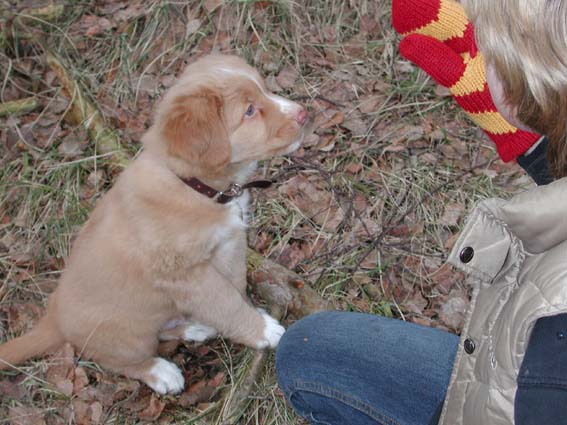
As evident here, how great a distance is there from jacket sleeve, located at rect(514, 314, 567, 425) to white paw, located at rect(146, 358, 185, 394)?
6.73ft

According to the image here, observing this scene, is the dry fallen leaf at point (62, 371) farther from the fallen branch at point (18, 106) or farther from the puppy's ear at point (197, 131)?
the fallen branch at point (18, 106)

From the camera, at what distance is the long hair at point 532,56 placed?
1459 millimetres

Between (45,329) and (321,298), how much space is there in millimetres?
1439

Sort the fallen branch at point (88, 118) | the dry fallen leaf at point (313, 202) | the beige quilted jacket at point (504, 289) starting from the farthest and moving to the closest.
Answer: the fallen branch at point (88, 118) → the dry fallen leaf at point (313, 202) → the beige quilted jacket at point (504, 289)

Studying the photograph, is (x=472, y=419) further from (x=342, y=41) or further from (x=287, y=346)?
(x=342, y=41)

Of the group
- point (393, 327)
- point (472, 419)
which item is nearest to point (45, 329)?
point (393, 327)

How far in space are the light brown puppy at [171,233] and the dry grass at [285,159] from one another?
0.43 meters

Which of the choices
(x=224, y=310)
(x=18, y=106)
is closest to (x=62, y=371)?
(x=224, y=310)

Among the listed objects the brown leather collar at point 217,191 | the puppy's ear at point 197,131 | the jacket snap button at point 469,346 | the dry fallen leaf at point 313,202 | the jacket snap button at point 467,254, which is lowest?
the dry fallen leaf at point 313,202

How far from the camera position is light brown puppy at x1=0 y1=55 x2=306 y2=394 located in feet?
8.63

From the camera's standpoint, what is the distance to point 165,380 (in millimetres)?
3113

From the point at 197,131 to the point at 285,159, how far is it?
157 centimetres

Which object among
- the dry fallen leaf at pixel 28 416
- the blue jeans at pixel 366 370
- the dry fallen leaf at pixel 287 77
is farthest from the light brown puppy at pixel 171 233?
the dry fallen leaf at pixel 287 77

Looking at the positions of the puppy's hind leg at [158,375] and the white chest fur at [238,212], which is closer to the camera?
the white chest fur at [238,212]
